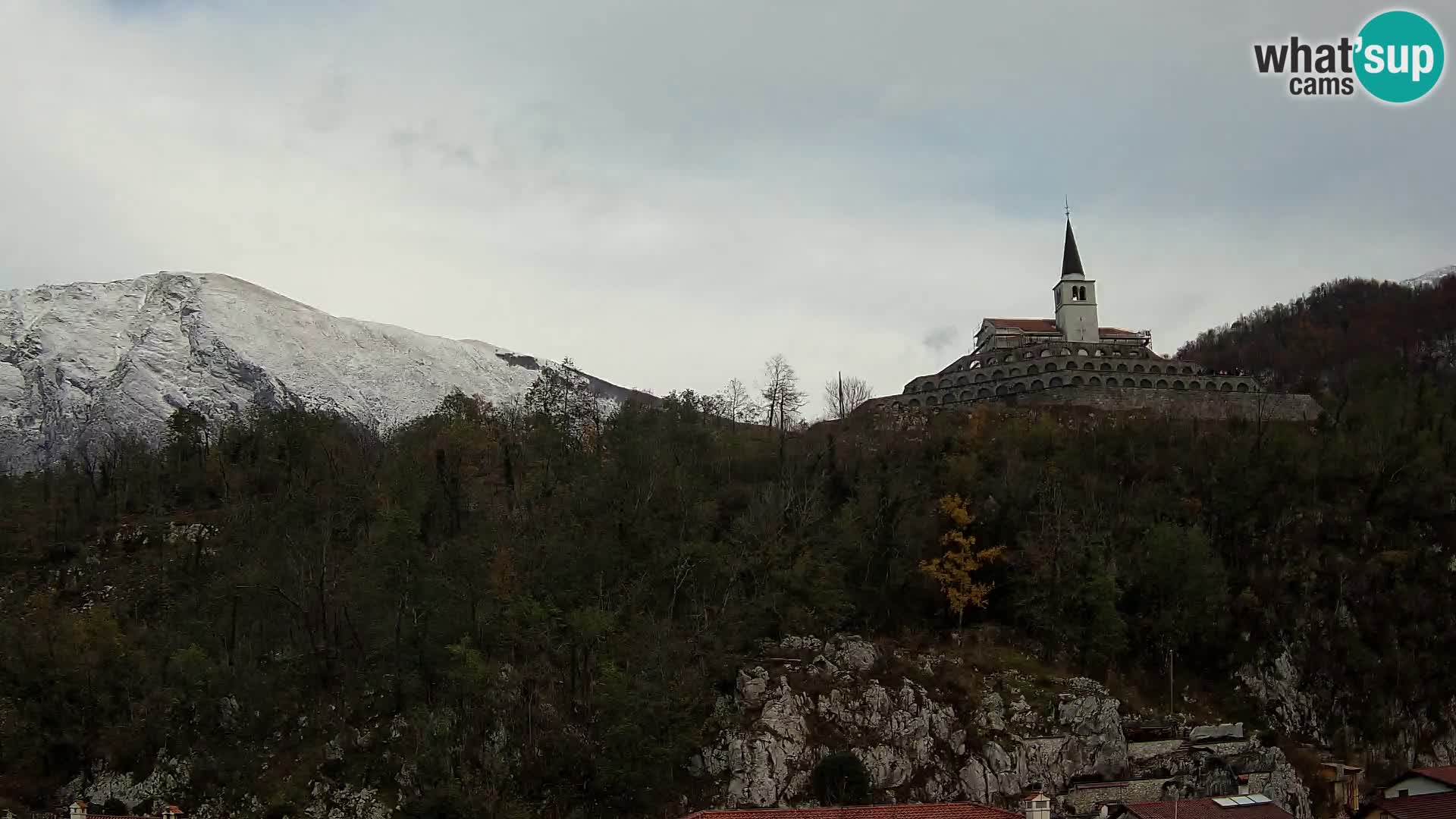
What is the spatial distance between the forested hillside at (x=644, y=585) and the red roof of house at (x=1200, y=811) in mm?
17660

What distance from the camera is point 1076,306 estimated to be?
9438 centimetres

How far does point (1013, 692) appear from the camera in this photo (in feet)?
171

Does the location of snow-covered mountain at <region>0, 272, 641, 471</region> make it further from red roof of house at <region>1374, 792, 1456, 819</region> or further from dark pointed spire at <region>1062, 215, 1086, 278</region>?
red roof of house at <region>1374, 792, 1456, 819</region>

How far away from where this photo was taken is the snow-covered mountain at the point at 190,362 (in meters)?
148

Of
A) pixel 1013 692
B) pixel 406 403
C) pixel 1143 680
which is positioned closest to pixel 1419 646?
pixel 1143 680

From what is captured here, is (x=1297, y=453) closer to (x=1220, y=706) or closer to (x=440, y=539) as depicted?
(x=1220, y=706)

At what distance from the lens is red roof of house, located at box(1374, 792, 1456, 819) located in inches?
1518

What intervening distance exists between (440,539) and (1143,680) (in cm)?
3678

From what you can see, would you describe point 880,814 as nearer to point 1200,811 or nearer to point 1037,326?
point 1200,811

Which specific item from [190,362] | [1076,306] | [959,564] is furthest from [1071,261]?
[190,362]

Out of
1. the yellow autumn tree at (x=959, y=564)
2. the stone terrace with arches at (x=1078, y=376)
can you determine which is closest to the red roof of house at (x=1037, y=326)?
the stone terrace with arches at (x=1078, y=376)

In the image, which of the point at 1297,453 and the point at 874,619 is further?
the point at 1297,453

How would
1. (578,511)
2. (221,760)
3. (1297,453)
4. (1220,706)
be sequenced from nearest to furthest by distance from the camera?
(221,760), (1220,706), (578,511), (1297,453)

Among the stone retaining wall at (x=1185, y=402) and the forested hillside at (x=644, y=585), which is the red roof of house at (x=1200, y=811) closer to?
the forested hillside at (x=644, y=585)
